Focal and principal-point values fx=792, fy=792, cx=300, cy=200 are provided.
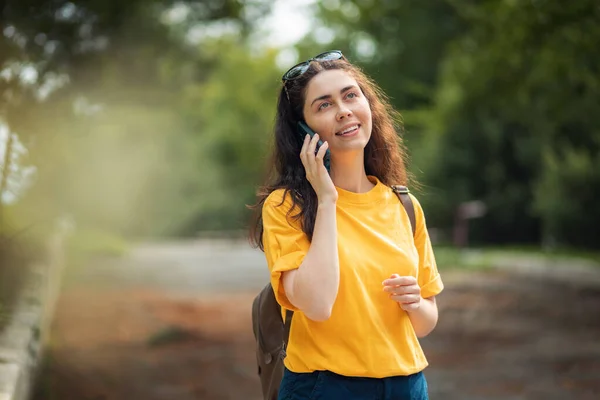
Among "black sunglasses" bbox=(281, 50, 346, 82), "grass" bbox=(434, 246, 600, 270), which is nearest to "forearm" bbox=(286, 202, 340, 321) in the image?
"black sunglasses" bbox=(281, 50, 346, 82)

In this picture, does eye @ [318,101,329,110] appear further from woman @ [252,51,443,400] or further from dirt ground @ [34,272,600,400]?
dirt ground @ [34,272,600,400]

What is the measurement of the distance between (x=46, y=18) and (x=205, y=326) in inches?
196

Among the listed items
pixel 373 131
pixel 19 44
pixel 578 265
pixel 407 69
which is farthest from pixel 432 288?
pixel 407 69

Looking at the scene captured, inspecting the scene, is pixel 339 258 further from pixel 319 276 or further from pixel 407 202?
pixel 407 202

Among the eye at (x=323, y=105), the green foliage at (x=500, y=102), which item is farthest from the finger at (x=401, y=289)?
the green foliage at (x=500, y=102)

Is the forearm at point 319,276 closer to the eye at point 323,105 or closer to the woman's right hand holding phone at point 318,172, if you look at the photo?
the woman's right hand holding phone at point 318,172

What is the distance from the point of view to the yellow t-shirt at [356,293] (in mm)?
2219

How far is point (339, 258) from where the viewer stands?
2246mm

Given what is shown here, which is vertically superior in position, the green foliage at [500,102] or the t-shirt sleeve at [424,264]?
the green foliage at [500,102]

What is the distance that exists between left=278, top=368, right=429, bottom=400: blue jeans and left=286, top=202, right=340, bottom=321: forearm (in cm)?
22

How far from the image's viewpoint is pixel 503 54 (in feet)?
38.0

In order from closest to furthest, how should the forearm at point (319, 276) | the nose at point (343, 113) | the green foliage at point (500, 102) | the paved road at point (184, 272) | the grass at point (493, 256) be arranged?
the forearm at point (319, 276)
the nose at point (343, 113)
the green foliage at point (500, 102)
the paved road at point (184, 272)
the grass at point (493, 256)

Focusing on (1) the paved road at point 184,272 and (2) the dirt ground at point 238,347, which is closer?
(2) the dirt ground at point 238,347

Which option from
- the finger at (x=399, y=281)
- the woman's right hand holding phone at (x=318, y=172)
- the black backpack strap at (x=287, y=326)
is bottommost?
the black backpack strap at (x=287, y=326)
